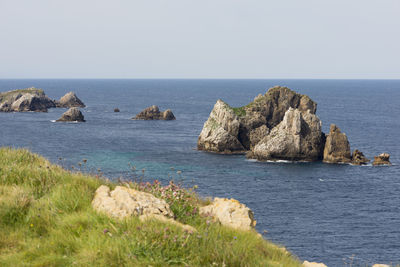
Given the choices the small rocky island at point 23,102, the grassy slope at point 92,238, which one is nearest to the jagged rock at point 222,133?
the grassy slope at point 92,238

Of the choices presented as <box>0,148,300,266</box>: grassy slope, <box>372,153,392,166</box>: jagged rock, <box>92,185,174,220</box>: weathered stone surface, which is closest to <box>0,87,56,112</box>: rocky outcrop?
<box>372,153,392,166</box>: jagged rock

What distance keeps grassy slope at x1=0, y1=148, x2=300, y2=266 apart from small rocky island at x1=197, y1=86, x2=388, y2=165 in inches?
2976

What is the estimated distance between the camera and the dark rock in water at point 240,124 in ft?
302

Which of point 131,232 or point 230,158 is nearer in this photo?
point 131,232

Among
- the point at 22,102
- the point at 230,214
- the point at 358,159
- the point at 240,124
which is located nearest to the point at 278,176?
the point at 358,159

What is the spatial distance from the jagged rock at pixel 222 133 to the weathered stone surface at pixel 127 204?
81827 millimetres

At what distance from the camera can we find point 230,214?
10.4m

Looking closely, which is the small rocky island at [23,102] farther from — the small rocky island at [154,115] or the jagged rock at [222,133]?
the jagged rock at [222,133]

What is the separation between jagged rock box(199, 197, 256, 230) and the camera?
9.94m

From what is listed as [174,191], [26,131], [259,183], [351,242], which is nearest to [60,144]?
Result: [26,131]

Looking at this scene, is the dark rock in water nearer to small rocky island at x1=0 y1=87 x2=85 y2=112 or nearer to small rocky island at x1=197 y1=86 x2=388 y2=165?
small rocky island at x1=197 y1=86 x2=388 y2=165

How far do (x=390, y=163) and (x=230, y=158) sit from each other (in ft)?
103

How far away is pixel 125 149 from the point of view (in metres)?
92.1

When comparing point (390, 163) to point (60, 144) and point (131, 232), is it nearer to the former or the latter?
point (60, 144)
